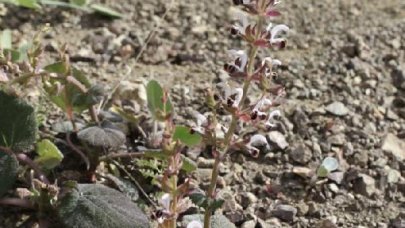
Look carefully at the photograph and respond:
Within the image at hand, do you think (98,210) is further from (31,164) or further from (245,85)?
(245,85)

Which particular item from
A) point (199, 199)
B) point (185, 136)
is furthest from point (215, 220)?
point (185, 136)

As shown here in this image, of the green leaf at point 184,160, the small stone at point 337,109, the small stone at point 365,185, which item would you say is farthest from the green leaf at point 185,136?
the small stone at point 337,109

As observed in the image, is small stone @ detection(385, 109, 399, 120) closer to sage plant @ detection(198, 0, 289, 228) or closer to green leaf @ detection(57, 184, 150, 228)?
sage plant @ detection(198, 0, 289, 228)

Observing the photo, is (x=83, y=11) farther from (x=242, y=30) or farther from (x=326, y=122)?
(x=242, y=30)

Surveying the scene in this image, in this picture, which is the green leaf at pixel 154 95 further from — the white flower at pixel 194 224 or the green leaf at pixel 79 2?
the green leaf at pixel 79 2

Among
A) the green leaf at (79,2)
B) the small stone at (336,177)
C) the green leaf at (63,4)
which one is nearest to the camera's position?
the small stone at (336,177)

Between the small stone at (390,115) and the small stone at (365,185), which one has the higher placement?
the small stone at (390,115)

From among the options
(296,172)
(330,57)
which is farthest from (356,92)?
(296,172)
